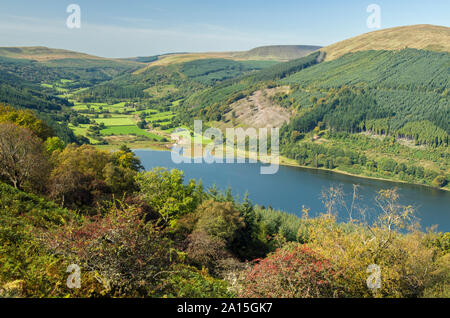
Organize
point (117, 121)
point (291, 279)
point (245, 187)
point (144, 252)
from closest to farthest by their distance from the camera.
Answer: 1. point (144, 252)
2. point (291, 279)
3. point (245, 187)
4. point (117, 121)

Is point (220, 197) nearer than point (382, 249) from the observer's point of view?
No

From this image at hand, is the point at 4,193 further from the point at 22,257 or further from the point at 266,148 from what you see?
the point at 266,148

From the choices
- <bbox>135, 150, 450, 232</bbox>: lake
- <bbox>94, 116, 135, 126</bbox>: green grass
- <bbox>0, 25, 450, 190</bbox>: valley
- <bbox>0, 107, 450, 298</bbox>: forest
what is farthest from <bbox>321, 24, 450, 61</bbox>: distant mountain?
<bbox>0, 107, 450, 298</bbox>: forest

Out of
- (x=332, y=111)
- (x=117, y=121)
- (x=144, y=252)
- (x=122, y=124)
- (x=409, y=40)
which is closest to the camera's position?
(x=144, y=252)

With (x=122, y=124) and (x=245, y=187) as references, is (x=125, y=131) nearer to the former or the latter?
(x=122, y=124)

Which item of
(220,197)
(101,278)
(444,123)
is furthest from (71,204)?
(444,123)

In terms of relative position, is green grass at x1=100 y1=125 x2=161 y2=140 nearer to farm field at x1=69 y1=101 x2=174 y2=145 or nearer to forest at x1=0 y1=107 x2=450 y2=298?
farm field at x1=69 y1=101 x2=174 y2=145

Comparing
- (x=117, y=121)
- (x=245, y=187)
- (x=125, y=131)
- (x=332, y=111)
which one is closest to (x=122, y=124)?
(x=117, y=121)
